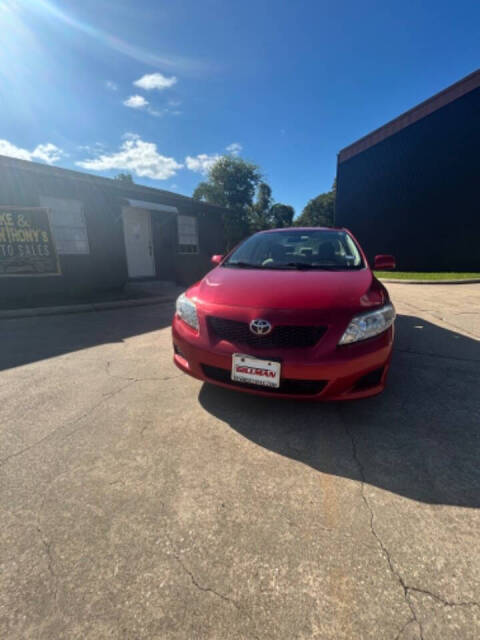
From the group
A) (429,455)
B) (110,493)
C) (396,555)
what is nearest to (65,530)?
(110,493)

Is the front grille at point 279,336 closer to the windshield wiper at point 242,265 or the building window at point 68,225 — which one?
the windshield wiper at point 242,265

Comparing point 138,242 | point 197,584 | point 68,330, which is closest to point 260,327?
point 197,584

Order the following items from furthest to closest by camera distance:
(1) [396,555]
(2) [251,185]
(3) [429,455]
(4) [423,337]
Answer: (2) [251,185]
(4) [423,337]
(3) [429,455]
(1) [396,555]

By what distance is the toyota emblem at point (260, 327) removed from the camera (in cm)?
188

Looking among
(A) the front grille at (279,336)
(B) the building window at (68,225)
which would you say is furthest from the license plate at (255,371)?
(B) the building window at (68,225)

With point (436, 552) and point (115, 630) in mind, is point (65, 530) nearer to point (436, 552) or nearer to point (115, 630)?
point (115, 630)

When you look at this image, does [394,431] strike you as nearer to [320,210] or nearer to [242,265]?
[242,265]

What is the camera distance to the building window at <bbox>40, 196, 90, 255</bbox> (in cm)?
712

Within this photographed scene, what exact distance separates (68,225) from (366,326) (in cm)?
805

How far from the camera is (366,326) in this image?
190 centimetres

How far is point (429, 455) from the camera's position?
5.82 feet

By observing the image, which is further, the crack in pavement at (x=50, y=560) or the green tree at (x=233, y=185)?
the green tree at (x=233, y=185)

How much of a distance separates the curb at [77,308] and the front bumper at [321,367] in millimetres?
4812

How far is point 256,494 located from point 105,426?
4.09 feet
